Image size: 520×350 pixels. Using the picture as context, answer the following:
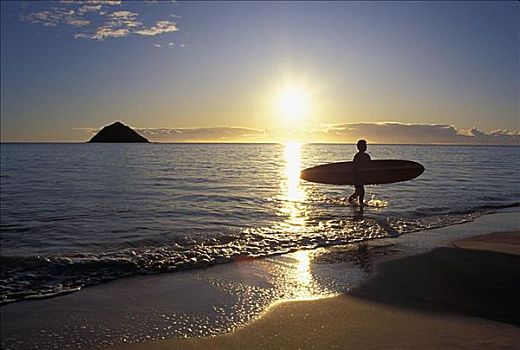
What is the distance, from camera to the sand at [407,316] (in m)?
4.43

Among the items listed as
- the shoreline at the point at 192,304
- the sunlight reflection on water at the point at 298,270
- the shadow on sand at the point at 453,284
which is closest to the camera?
the shoreline at the point at 192,304

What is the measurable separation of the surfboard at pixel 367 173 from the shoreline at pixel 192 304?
8.65m

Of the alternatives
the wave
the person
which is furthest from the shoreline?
the person

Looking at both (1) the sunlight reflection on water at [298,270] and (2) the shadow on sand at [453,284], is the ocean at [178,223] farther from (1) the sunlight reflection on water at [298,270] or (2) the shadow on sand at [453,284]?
(2) the shadow on sand at [453,284]

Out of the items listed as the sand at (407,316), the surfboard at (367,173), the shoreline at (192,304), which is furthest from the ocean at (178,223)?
the sand at (407,316)

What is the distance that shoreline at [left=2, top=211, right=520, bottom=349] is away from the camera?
4.66 metres

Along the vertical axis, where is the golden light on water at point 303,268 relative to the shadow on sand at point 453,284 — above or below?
below

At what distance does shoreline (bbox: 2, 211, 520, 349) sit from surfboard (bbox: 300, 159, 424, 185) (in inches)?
341

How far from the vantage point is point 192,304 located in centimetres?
562

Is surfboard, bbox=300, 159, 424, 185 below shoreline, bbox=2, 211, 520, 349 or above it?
above

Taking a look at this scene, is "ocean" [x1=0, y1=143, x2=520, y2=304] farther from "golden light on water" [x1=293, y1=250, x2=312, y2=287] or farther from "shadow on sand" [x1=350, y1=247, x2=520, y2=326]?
"shadow on sand" [x1=350, y1=247, x2=520, y2=326]

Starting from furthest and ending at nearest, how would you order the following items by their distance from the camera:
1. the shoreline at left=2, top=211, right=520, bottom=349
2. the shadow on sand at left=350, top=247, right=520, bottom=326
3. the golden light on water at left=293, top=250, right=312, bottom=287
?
the golden light on water at left=293, top=250, right=312, bottom=287
the shadow on sand at left=350, top=247, right=520, bottom=326
the shoreline at left=2, top=211, right=520, bottom=349

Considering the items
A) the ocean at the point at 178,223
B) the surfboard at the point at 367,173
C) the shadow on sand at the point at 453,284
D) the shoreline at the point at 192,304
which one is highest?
the surfboard at the point at 367,173

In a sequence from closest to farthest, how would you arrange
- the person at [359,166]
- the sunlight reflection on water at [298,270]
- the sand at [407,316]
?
the sand at [407,316] < the sunlight reflection on water at [298,270] < the person at [359,166]
